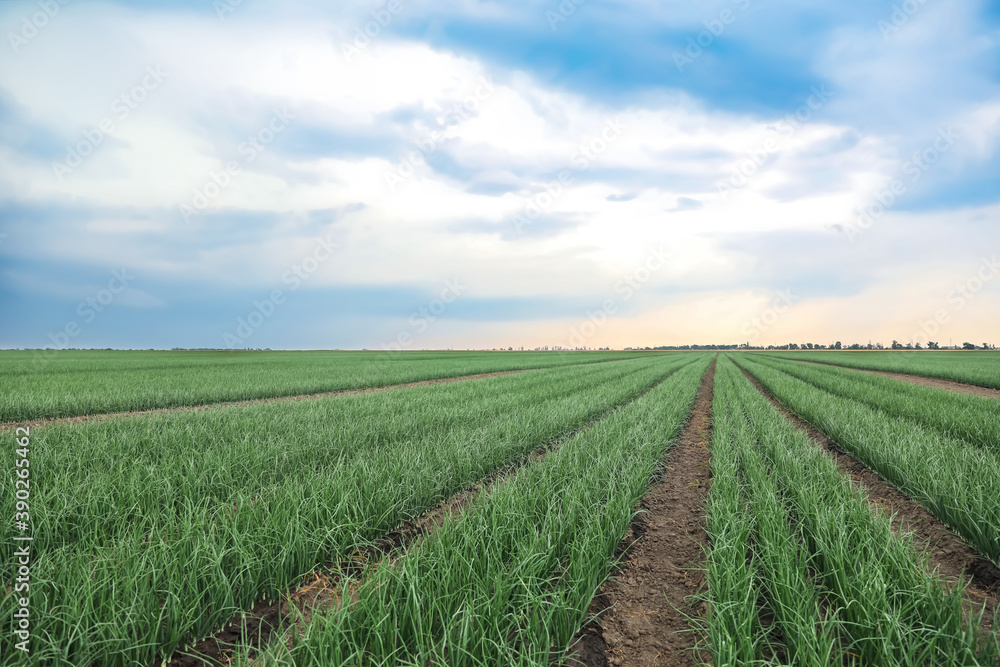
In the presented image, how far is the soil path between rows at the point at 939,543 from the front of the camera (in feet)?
11.1

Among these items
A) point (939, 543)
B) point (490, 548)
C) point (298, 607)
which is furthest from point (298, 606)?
point (939, 543)

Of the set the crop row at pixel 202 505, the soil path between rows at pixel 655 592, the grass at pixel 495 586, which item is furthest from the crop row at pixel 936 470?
the crop row at pixel 202 505

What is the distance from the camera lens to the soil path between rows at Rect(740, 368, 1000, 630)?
3.39 metres

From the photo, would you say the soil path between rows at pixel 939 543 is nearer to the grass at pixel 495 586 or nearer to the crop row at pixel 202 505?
the grass at pixel 495 586

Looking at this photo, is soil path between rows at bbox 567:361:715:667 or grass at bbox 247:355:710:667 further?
soil path between rows at bbox 567:361:715:667

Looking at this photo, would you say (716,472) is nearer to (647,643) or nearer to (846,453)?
(647,643)

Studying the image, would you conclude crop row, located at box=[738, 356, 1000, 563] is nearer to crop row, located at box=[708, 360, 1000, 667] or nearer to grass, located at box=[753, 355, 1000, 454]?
crop row, located at box=[708, 360, 1000, 667]

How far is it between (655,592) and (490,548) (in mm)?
1454

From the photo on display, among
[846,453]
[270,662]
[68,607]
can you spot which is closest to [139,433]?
[68,607]

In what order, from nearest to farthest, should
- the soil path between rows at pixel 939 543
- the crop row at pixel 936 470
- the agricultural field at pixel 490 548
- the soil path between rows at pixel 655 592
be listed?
the agricultural field at pixel 490 548 < the soil path between rows at pixel 655 592 < the soil path between rows at pixel 939 543 < the crop row at pixel 936 470

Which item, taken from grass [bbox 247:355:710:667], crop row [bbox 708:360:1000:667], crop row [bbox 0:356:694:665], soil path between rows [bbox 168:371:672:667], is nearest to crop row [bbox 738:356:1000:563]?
crop row [bbox 708:360:1000:667]

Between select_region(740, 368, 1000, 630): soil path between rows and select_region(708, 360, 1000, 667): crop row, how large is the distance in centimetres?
26

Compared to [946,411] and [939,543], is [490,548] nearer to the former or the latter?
[939,543]

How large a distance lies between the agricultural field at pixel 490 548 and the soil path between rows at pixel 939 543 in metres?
0.03
